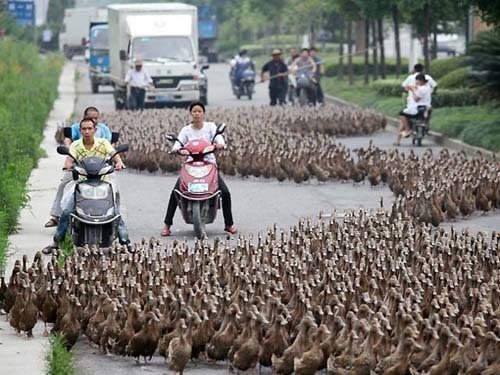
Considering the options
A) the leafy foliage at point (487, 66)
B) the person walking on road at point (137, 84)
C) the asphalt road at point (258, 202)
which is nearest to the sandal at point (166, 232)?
the asphalt road at point (258, 202)

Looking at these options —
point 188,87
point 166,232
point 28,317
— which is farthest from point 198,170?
point 188,87

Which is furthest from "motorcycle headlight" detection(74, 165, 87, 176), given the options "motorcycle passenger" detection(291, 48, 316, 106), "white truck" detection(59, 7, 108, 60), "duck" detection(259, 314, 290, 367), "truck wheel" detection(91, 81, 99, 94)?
"white truck" detection(59, 7, 108, 60)

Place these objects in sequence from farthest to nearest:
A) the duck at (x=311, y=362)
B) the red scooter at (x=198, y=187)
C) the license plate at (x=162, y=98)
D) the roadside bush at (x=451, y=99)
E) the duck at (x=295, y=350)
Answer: the license plate at (x=162, y=98), the roadside bush at (x=451, y=99), the red scooter at (x=198, y=187), the duck at (x=295, y=350), the duck at (x=311, y=362)

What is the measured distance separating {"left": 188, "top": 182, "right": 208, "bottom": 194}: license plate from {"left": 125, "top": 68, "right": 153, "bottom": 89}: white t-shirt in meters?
22.9

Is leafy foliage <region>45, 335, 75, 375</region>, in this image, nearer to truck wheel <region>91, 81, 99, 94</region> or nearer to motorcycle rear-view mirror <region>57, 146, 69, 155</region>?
motorcycle rear-view mirror <region>57, 146, 69, 155</region>

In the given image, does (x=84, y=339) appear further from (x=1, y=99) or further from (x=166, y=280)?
(x=1, y=99)

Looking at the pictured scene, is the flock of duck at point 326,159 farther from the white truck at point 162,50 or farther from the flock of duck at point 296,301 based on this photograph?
the white truck at point 162,50

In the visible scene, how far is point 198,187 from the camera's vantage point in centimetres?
1719

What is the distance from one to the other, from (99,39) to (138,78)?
727 inches

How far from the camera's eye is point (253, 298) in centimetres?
1152

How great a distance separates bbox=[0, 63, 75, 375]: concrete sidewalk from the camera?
10938 millimetres

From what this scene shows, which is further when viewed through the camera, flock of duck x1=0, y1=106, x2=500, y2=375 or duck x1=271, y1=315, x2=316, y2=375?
duck x1=271, y1=315, x2=316, y2=375

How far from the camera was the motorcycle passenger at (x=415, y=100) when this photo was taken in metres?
29.7

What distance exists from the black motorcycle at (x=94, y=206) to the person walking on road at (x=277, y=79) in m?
25.8
